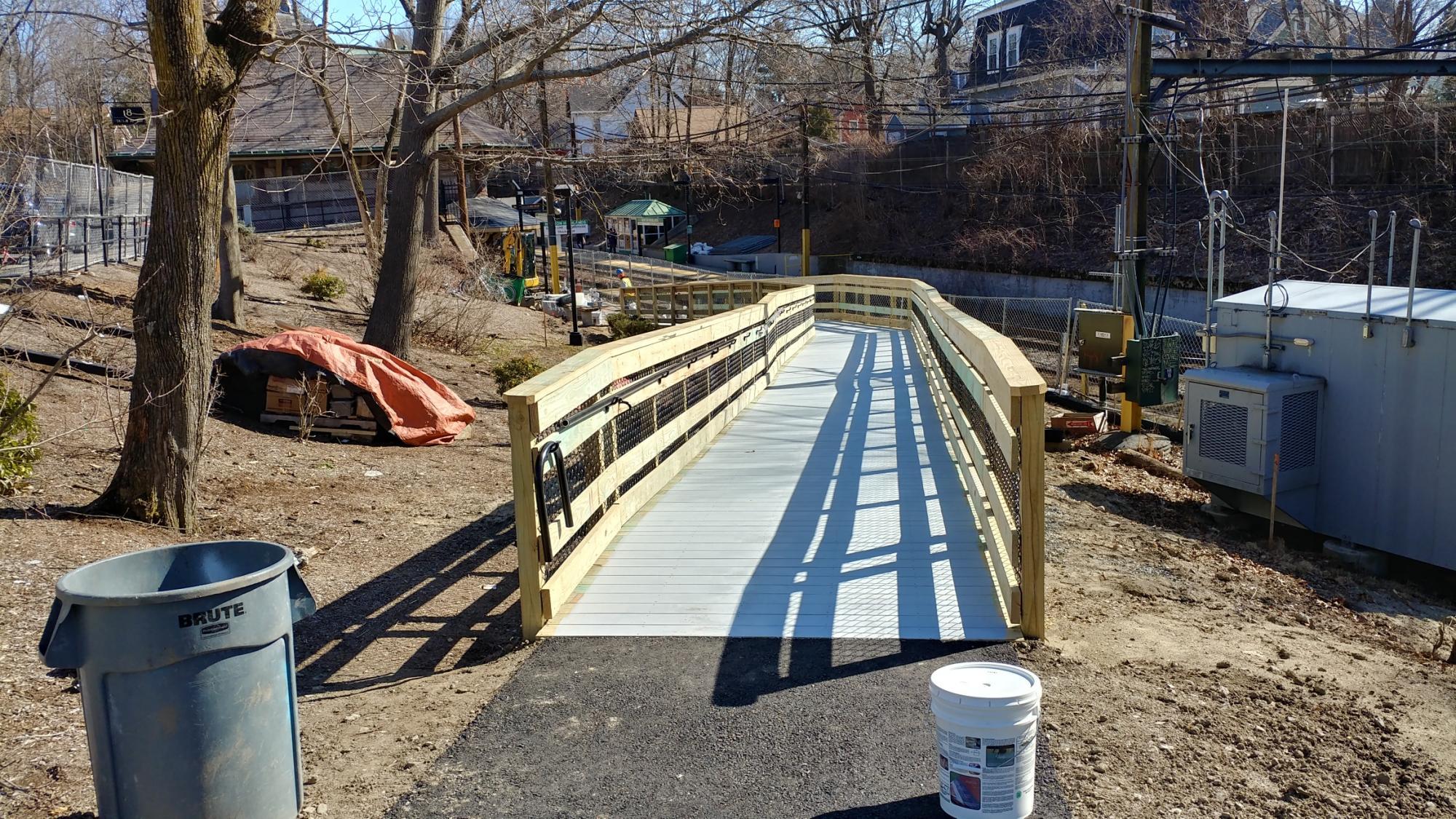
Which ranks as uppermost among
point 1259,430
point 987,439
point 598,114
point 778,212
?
point 598,114

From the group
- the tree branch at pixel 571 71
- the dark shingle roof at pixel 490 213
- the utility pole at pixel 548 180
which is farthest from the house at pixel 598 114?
the tree branch at pixel 571 71

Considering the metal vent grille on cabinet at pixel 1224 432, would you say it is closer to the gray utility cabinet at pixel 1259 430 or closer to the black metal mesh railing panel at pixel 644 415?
the gray utility cabinet at pixel 1259 430

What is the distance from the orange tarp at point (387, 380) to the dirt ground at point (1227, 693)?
6.77 m

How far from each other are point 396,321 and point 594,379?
1061 centimetres

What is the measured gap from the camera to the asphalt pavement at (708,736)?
411 cm

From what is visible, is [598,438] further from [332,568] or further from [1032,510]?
[1032,510]

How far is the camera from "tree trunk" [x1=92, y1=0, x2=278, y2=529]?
7828 mm

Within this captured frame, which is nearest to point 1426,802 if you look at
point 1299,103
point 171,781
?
point 171,781

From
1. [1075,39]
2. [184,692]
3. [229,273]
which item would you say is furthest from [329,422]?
[1075,39]

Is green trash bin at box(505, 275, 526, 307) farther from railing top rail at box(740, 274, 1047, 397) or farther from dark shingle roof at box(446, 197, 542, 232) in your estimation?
railing top rail at box(740, 274, 1047, 397)

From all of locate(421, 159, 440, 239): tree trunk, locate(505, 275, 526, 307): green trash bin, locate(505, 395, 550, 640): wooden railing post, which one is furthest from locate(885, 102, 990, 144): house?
locate(505, 395, 550, 640): wooden railing post

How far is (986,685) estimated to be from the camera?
3990mm

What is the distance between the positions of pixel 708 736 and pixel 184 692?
6.29 feet

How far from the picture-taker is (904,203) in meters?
51.9
